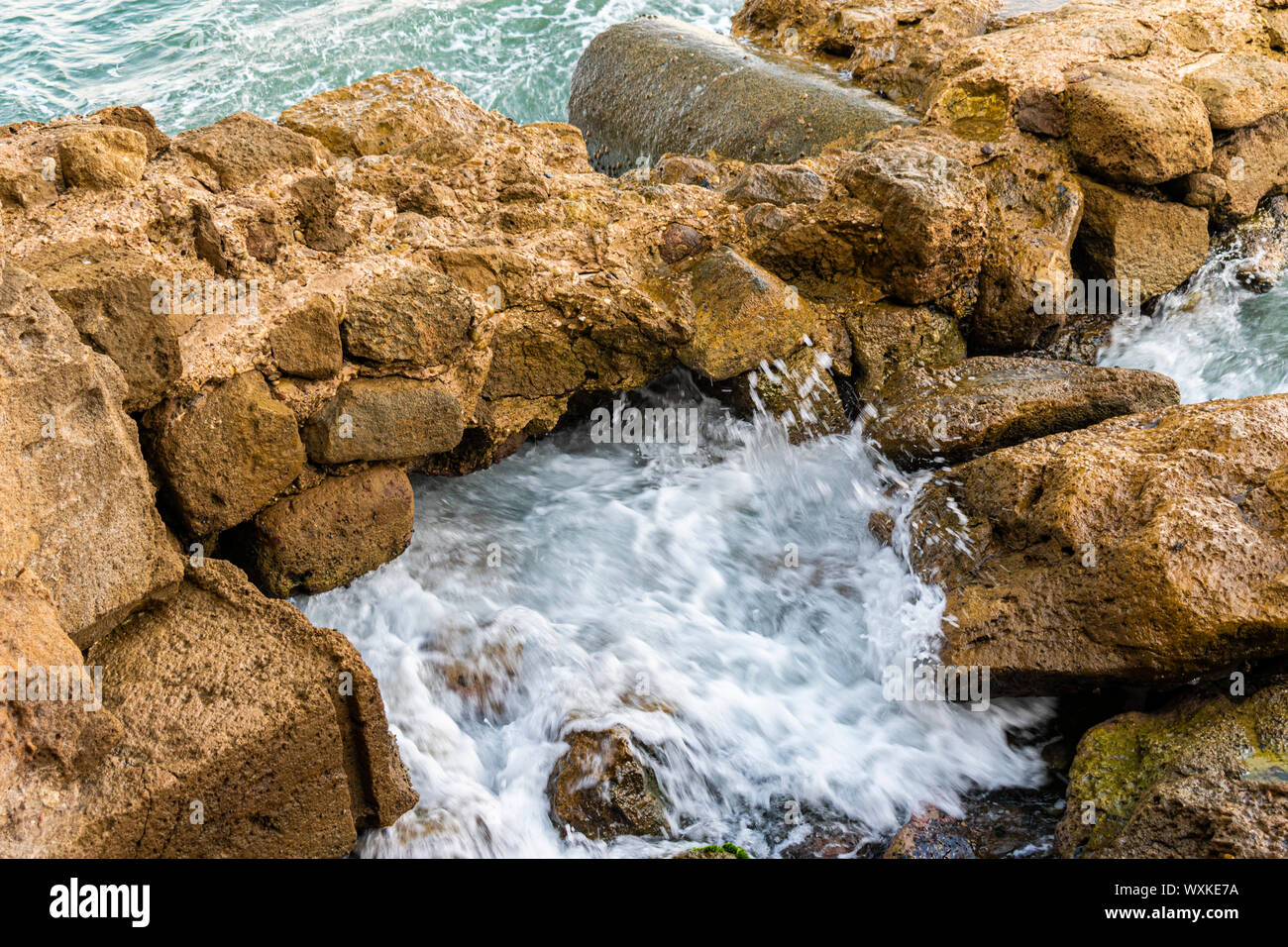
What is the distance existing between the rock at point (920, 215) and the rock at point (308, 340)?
118 inches

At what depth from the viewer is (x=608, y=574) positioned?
16.1ft

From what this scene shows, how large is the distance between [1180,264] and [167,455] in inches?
232

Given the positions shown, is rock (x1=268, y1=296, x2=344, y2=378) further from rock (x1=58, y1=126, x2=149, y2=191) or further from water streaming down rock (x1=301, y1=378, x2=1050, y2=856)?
water streaming down rock (x1=301, y1=378, x2=1050, y2=856)

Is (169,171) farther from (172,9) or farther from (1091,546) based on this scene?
(172,9)

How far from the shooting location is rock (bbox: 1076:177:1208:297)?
6.00 m

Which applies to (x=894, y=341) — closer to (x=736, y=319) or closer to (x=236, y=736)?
(x=736, y=319)

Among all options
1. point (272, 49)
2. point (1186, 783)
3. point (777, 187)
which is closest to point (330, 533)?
point (777, 187)

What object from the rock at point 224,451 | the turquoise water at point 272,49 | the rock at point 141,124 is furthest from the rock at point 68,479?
the turquoise water at point 272,49

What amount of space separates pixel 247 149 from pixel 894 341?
347 cm

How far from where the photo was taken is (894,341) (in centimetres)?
553

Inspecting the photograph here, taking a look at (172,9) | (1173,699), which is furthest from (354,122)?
(172,9)

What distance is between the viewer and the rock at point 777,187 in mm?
5609

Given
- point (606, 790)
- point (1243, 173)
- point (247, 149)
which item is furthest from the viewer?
point (1243, 173)

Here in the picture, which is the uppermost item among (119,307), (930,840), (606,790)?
(119,307)
